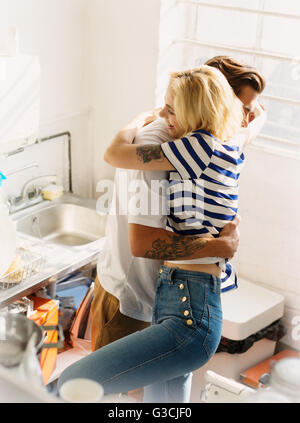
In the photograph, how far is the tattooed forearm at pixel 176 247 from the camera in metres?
1.17

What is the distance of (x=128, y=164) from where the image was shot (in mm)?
1192

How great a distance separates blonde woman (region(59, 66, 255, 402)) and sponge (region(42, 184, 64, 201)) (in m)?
1.20

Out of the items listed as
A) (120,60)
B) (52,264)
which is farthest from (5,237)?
(120,60)

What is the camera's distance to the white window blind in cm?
214

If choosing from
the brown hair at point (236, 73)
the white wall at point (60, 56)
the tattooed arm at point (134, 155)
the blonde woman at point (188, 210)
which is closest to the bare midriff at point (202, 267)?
the blonde woman at point (188, 210)

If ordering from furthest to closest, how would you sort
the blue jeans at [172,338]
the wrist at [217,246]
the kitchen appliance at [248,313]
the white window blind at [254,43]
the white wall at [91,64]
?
the white wall at [91,64], the white window blind at [254,43], the kitchen appliance at [248,313], the wrist at [217,246], the blue jeans at [172,338]

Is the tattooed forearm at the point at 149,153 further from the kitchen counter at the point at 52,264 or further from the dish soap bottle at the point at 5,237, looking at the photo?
the kitchen counter at the point at 52,264

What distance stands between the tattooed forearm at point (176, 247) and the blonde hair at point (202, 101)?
0.70 ft

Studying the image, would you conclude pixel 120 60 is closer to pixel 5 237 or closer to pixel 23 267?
pixel 23 267

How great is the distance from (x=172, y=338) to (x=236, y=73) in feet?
2.14

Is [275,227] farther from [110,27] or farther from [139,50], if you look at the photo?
[110,27]
